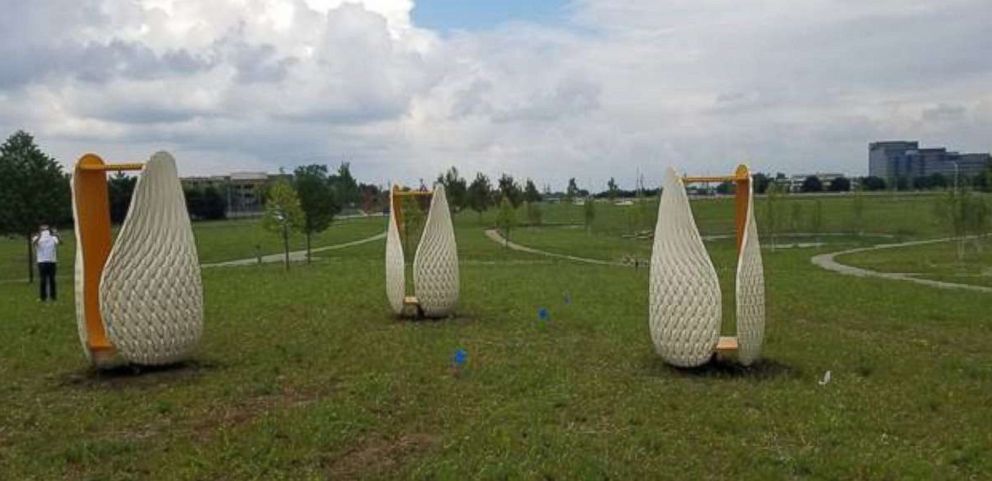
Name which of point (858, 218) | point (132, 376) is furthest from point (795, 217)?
point (132, 376)

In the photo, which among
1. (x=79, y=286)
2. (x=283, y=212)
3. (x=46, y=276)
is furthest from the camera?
(x=283, y=212)

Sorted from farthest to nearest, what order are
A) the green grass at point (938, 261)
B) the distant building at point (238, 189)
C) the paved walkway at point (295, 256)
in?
the distant building at point (238, 189), the paved walkway at point (295, 256), the green grass at point (938, 261)

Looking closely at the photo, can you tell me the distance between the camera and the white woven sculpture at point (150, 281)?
11203 mm

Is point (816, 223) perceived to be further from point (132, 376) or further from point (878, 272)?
point (132, 376)

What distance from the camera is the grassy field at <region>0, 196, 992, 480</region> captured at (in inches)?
308

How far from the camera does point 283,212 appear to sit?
1387 inches

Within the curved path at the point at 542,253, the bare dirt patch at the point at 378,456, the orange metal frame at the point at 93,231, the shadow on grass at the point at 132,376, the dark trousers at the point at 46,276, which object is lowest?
the curved path at the point at 542,253

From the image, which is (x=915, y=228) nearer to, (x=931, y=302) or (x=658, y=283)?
(x=931, y=302)

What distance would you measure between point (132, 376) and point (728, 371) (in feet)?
24.9

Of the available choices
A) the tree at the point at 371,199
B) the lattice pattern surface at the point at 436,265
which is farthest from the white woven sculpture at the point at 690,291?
the tree at the point at 371,199

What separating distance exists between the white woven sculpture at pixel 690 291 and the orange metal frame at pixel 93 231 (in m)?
6.78

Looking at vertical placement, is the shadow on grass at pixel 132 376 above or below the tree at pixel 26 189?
below

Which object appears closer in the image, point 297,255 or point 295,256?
point 295,256

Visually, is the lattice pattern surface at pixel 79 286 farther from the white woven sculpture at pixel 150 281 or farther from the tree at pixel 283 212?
the tree at pixel 283 212
